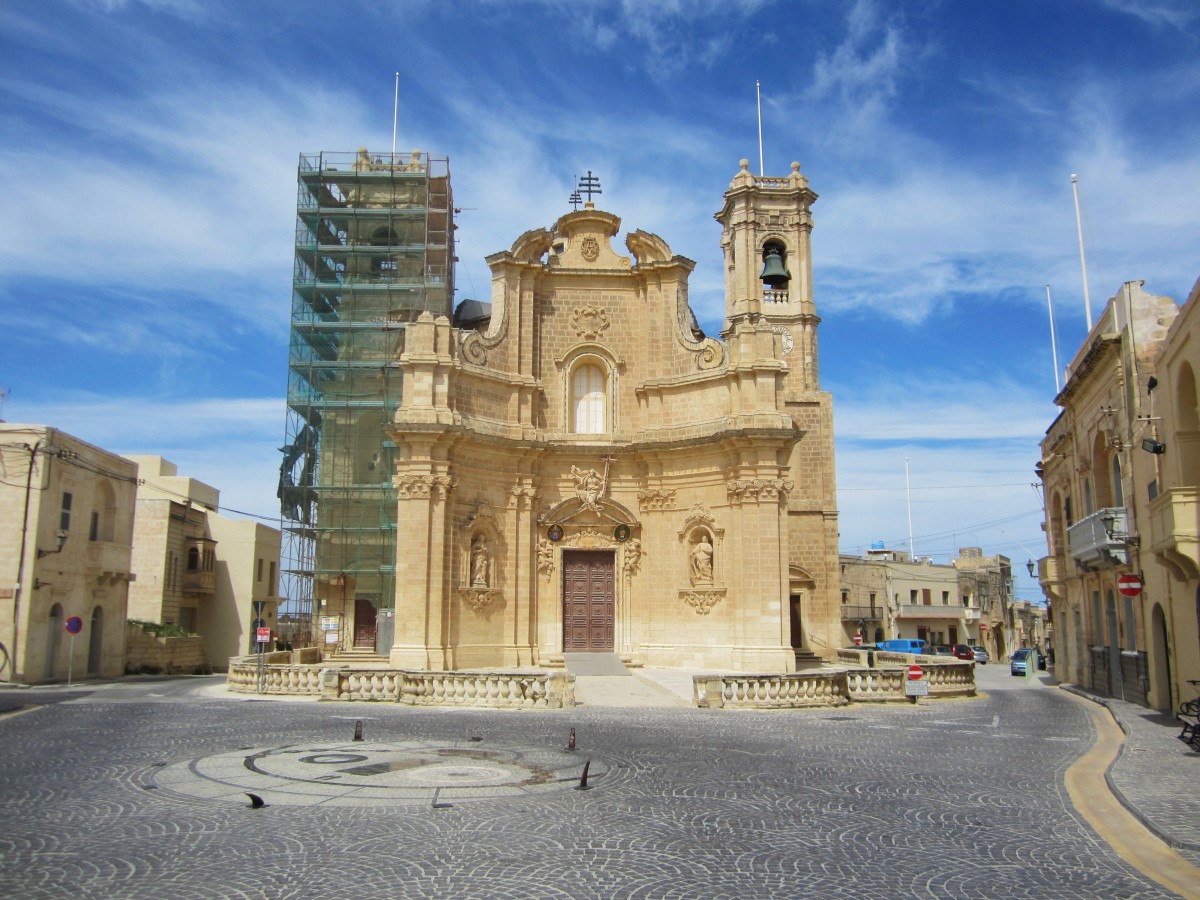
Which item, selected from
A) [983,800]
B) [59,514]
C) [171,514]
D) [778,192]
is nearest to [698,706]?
[983,800]

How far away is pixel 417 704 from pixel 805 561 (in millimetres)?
19379

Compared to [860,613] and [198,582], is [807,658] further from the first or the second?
[860,613]

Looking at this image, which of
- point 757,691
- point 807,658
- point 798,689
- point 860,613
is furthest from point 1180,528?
point 860,613

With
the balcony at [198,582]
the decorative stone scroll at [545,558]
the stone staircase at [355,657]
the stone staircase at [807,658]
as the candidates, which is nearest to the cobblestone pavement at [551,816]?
the decorative stone scroll at [545,558]

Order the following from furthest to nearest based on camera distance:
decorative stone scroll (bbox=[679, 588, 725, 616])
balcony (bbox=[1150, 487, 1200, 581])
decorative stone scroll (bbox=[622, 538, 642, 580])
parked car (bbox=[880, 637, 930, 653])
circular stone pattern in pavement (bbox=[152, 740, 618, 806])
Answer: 1. parked car (bbox=[880, 637, 930, 653])
2. decorative stone scroll (bbox=[622, 538, 642, 580])
3. decorative stone scroll (bbox=[679, 588, 725, 616])
4. balcony (bbox=[1150, 487, 1200, 581])
5. circular stone pattern in pavement (bbox=[152, 740, 618, 806])

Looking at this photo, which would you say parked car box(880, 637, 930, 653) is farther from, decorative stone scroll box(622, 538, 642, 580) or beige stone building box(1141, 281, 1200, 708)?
beige stone building box(1141, 281, 1200, 708)

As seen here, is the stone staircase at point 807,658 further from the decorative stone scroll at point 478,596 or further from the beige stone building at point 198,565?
Result: the beige stone building at point 198,565

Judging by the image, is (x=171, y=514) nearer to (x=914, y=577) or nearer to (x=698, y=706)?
(x=698, y=706)

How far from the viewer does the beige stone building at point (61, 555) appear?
2750cm

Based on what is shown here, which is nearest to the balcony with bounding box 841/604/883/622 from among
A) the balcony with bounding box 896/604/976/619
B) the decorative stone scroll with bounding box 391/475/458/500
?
the balcony with bounding box 896/604/976/619

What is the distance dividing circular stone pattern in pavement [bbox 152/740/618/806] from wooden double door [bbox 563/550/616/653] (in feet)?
53.9

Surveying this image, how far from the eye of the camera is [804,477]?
37.0m

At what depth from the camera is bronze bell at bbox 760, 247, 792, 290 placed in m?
37.9

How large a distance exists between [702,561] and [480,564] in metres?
6.53
